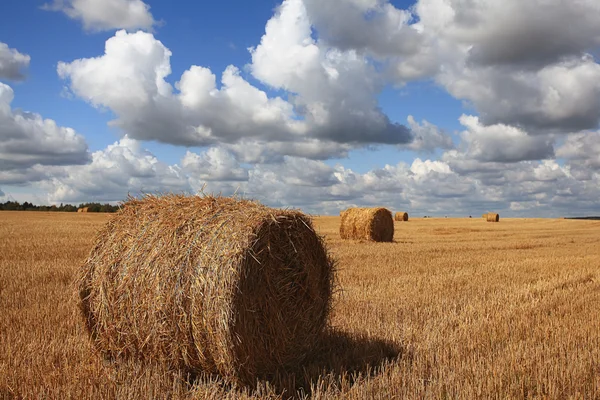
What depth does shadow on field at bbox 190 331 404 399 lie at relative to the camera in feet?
16.8

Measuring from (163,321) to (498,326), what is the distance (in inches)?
179

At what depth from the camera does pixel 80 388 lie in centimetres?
488

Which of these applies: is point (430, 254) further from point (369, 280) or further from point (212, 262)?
point (212, 262)

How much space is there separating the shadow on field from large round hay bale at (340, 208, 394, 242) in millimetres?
16325

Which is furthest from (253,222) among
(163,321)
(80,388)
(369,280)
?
(369,280)

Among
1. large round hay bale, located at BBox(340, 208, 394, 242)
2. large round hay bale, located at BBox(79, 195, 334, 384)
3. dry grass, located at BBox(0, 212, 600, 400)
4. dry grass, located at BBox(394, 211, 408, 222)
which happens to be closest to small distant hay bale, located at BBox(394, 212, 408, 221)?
dry grass, located at BBox(394, 211, 408, 222)

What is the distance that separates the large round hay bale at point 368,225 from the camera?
2295 cm

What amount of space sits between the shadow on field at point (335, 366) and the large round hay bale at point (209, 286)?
20cm

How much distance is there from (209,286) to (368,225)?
1811cm

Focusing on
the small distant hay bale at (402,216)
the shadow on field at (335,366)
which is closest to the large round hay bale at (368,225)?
the shadow on field at (335,366)

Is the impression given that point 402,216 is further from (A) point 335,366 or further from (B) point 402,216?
(A) point 335,366

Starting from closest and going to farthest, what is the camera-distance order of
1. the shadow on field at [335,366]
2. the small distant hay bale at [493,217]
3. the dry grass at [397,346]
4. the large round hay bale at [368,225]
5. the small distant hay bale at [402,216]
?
the dry grass at [397,346], the shadow on field at [335,366], the large round hay bale at [368,225], the small distant hay bale at [493,217], the small distant hay bale at [402,216]

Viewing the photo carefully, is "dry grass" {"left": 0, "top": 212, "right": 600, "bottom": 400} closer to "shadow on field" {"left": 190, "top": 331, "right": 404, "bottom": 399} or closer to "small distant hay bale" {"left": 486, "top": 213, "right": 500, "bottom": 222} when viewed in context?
"shadow on field" {"left": 190, "top": 331, "right": 404, "bottom": 399}

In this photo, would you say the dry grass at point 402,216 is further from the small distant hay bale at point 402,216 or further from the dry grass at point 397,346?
the dry grass at point 397,346
